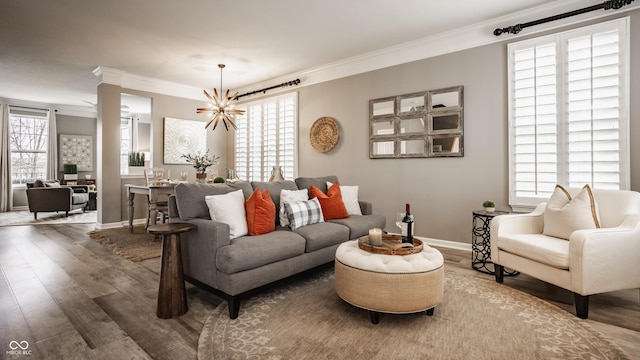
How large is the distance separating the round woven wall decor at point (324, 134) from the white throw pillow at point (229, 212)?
281 centimetres

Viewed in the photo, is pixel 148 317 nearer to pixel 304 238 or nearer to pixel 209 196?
pixel 209 196

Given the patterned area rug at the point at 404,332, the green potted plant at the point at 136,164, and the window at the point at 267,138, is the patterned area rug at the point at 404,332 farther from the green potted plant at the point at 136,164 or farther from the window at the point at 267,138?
the green potted plant at the point at 136,164

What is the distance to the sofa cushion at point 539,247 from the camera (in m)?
2.37

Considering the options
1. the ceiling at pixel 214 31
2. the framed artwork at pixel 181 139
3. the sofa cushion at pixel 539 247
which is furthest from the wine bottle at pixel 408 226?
the framed artwork at pixel 181 139

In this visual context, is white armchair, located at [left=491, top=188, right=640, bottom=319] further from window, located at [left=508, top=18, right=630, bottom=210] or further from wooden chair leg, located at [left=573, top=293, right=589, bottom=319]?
window, located at [left=508, top=18, right=630, bottom=210]

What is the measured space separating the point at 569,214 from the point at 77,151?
11242 mm

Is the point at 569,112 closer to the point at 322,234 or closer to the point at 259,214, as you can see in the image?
the point at 322,234

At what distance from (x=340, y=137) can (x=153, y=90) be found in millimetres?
3911

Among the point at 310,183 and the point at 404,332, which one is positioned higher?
the point at 310,183

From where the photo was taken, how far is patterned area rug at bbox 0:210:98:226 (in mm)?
6270

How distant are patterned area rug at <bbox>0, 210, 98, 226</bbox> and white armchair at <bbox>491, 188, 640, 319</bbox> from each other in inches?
294

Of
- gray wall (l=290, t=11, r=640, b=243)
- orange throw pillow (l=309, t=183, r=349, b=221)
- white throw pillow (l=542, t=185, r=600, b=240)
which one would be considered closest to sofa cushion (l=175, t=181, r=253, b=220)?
orange throw pillow (l=309, t=183, r=349, b=221)

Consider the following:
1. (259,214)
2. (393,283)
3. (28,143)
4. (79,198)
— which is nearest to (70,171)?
(28,143)

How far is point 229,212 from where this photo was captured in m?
2.66
